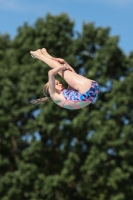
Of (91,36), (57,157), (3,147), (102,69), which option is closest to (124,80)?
(102,69)

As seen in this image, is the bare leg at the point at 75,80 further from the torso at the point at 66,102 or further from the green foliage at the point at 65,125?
the green foliage at the point at 65,125

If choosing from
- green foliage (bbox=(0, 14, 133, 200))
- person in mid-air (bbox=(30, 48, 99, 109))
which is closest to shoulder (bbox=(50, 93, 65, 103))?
person in mid-air (bbox=(30, 48, 99, 109))

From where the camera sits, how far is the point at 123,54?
29.8 m

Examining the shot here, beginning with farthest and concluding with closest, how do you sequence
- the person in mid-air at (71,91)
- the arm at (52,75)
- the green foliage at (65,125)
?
1. the green foliage at (65,125)
2. the person in mid-air at (71,91)
3. the arm at (52,75)

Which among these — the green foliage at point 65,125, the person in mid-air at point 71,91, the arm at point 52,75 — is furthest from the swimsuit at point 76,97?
the green foliage at point 65,125

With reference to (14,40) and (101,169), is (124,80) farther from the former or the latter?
(14,40)

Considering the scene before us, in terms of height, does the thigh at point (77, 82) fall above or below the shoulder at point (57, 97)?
above

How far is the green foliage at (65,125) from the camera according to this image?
2773 cm

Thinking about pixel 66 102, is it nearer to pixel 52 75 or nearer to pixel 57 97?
pixel 57 97

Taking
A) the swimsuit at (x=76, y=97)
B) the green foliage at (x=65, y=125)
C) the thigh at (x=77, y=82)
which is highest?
the green foliage at (x=65, y=125)

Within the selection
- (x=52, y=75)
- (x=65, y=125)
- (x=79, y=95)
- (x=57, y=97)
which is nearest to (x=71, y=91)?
(x=79, y=95)

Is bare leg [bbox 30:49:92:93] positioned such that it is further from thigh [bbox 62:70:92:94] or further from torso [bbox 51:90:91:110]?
torso [bbox 51:90:91:110]

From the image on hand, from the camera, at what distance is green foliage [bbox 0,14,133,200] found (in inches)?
1092

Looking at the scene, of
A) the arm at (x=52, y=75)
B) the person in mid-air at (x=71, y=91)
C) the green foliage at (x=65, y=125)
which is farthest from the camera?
the green foliage at (x=65, y=125)
